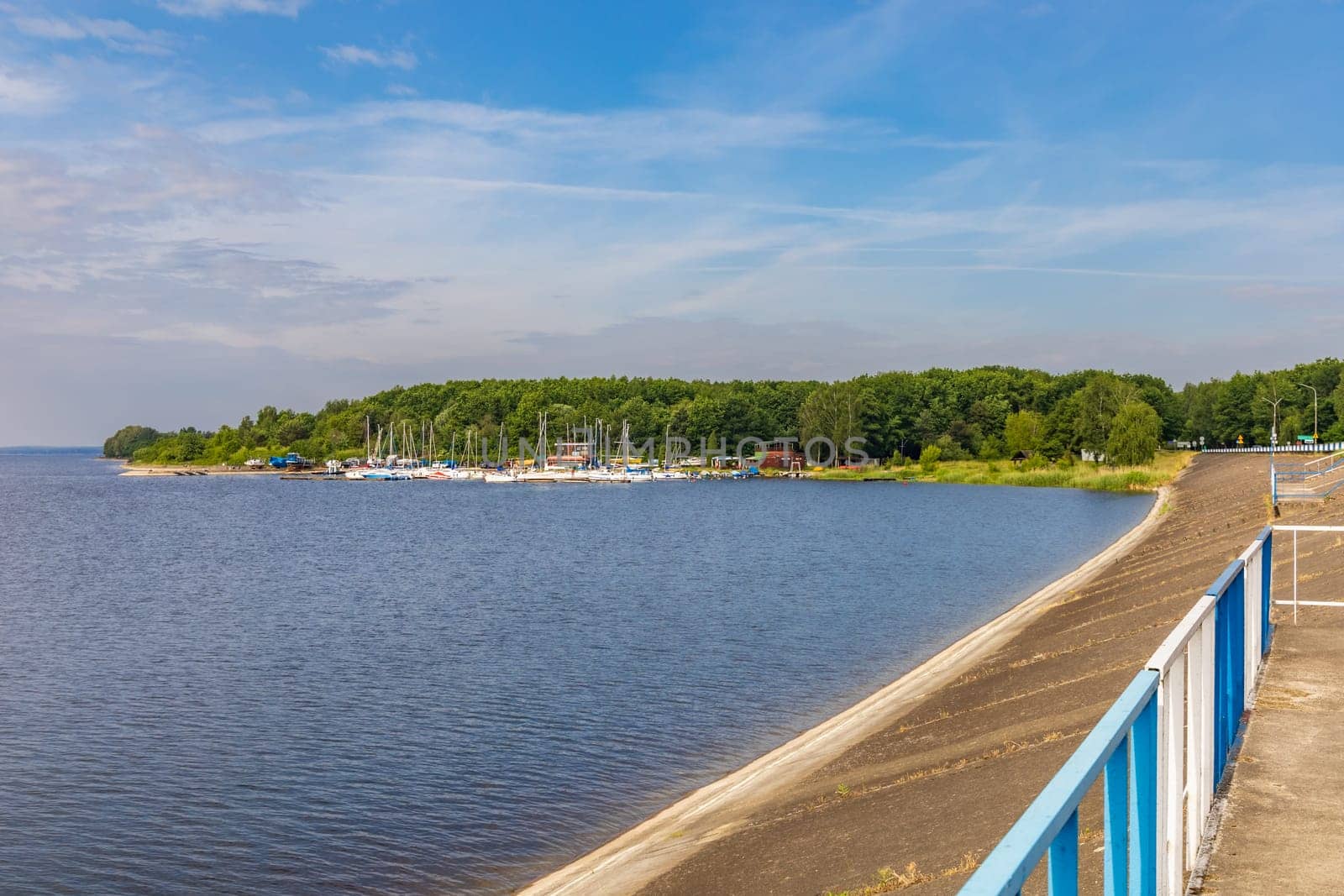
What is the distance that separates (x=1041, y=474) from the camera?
148875 millimetres

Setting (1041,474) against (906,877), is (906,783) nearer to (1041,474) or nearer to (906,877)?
(906,877)

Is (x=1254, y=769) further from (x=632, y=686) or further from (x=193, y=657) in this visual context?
(x=193, y=657)

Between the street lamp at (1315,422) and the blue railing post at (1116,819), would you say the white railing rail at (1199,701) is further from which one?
the street lamp at (1315,422)

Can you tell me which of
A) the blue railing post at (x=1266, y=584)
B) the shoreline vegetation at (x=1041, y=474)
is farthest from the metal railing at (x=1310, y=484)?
the shoreline vegetation at (x=1041, y=474)

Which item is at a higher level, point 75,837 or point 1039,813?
point 1039,813

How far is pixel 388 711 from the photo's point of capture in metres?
25.7

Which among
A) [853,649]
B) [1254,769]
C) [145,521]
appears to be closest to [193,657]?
[853,649]

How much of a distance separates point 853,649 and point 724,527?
53954 millimetres

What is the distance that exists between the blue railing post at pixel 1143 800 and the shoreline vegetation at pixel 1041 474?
123901mm

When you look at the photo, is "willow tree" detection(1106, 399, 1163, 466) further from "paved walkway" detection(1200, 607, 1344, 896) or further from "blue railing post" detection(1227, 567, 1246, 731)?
"blue railing post" detection(1227, 567, 1246, 731)

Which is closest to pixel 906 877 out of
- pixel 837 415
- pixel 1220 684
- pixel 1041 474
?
pixel 1220 684

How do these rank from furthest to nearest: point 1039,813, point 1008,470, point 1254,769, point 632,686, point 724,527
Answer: point 1008,470, point 724,527, point 632,686, point 1254,769, point 1039,813

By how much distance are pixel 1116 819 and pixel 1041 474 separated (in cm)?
15196

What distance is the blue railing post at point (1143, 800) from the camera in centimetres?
504
